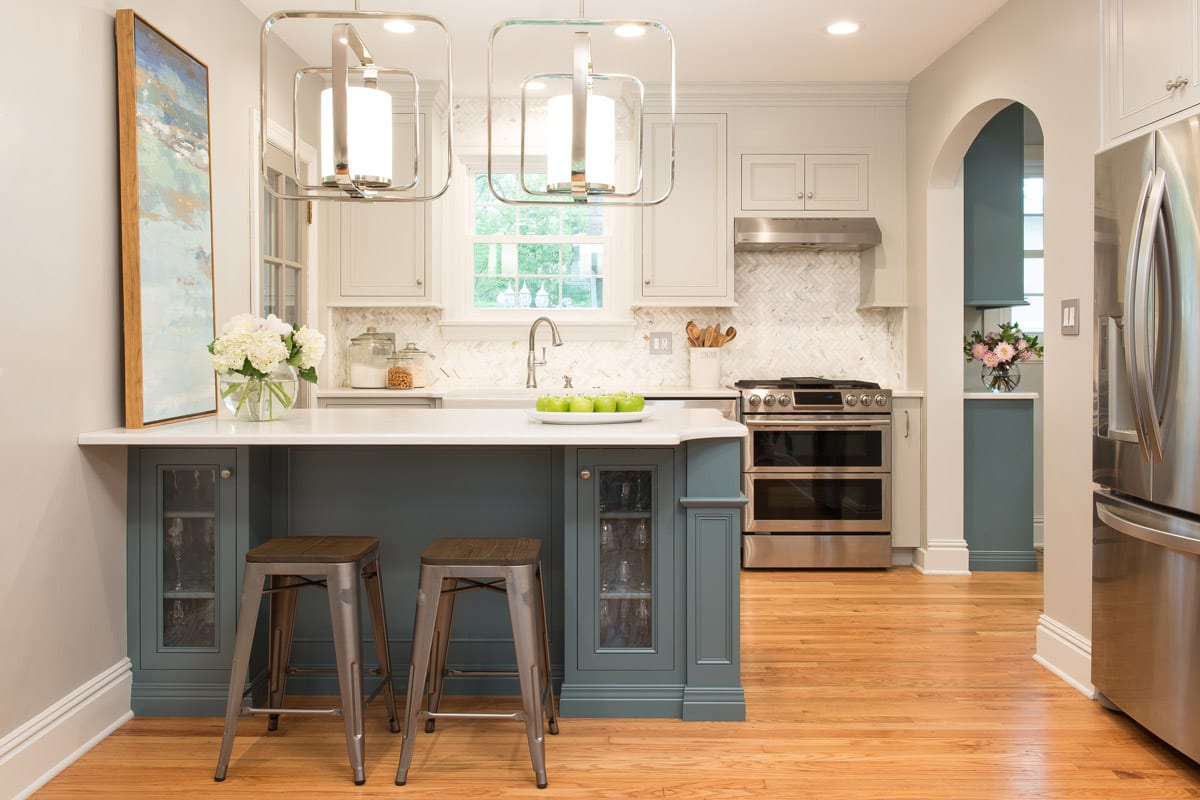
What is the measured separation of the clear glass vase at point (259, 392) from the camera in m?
2.79

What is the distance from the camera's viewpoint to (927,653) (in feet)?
11.0

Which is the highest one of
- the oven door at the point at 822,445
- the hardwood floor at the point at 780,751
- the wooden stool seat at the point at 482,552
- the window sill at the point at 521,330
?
the window sill at the point at 521,330

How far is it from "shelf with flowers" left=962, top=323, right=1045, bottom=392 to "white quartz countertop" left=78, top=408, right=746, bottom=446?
2.39 metres

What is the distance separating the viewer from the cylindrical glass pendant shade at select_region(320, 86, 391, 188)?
6.19ft

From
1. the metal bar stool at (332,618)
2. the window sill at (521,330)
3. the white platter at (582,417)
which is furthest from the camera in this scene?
the window sill at (521,330)

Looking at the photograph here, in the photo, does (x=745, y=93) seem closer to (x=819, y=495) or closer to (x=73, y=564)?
Result: (x=819, y=495)

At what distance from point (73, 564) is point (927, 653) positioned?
2857 millimetres

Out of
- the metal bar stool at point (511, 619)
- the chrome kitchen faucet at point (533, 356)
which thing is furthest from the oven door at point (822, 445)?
the metal bar stool at point (511, 619)

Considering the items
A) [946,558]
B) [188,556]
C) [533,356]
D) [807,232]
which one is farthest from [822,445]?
[188,556]

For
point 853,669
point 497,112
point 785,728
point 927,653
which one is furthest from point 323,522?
point 497,112

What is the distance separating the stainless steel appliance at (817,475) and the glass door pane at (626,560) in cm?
201

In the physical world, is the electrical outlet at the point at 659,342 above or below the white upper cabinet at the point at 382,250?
below

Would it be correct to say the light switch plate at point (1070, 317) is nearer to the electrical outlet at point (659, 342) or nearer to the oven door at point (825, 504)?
the oven door at point (825, 504)

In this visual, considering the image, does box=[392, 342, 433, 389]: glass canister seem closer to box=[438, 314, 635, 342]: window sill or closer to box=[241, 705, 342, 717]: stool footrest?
box=[438, 314, 635, 342]: window sill
